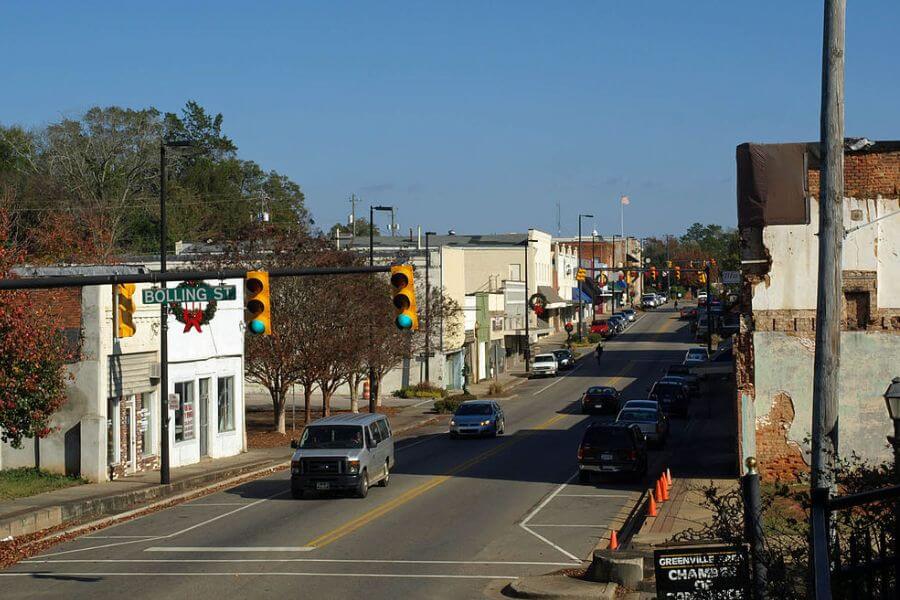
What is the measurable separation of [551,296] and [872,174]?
268 ft

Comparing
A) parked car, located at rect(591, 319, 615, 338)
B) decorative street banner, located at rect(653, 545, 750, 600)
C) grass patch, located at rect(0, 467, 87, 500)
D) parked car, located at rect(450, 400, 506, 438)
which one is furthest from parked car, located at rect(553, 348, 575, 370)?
decorative street banner, located at rect(653, 545, 750, 600)

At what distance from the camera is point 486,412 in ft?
153

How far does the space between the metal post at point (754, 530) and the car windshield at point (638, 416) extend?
1232 inches

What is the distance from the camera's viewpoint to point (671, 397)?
56.3 metres

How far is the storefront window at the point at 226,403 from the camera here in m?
40.5

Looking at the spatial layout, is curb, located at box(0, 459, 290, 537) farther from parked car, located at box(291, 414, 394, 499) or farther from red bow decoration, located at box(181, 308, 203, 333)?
red bow decoration, located at box(181, 308, 203, 333)

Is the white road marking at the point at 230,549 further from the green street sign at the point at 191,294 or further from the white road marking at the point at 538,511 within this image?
the green street sign at the point at 191,294

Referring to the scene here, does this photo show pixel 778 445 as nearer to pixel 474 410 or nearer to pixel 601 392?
pixel 474 410

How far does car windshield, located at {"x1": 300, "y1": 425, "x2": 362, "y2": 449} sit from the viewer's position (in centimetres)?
2952

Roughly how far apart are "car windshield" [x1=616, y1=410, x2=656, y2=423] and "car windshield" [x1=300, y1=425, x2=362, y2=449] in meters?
15.2

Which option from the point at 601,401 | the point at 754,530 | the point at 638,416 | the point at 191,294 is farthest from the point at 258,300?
the point at 601,401

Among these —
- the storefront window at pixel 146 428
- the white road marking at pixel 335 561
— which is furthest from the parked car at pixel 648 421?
the white road marking at pixel 335 561

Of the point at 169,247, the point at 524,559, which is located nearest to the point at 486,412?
the point at 524,559

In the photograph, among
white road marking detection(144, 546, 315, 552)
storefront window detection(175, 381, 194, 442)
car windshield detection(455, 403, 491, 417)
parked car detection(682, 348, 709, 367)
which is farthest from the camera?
parked car detection(682, 348, 709, 367)
